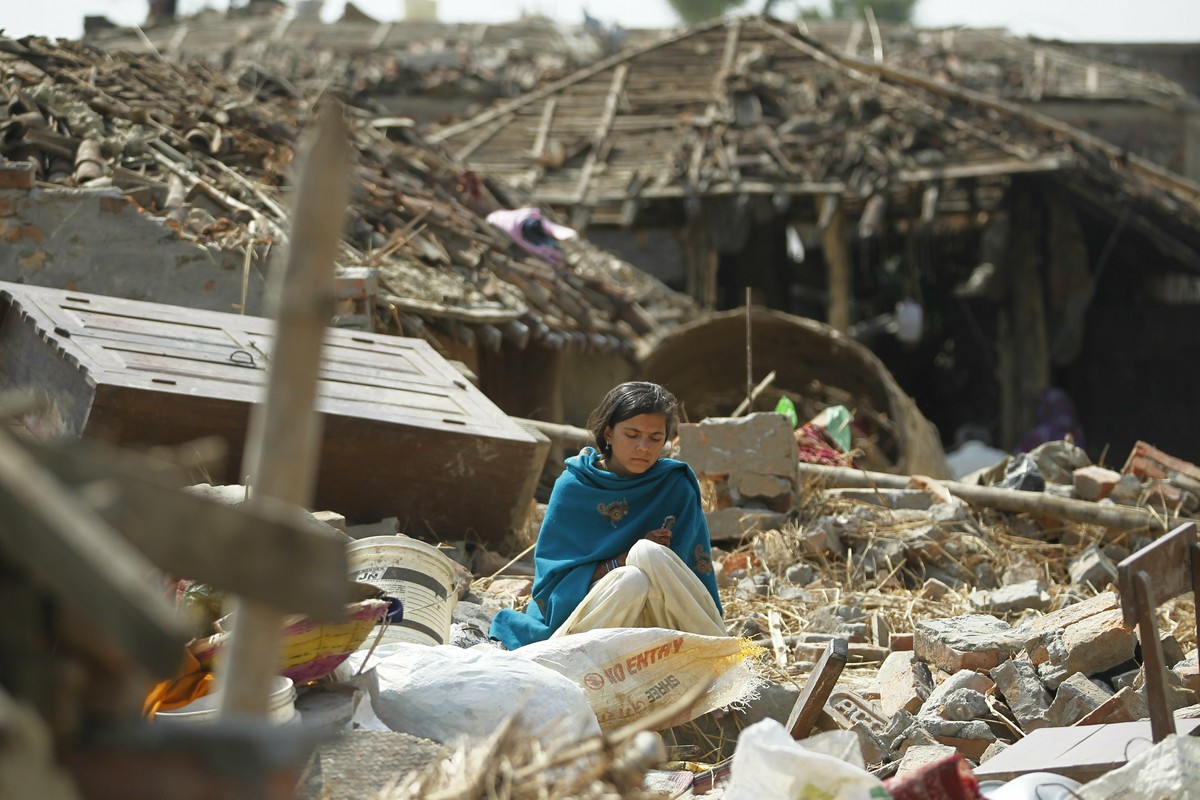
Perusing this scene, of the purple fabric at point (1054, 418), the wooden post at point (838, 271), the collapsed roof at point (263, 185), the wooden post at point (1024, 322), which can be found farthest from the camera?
the wooden post at point (1024, 322)

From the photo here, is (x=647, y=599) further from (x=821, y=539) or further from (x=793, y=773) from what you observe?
(x=821, y=539)

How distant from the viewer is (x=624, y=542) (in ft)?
15.1

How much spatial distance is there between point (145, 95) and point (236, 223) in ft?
7.77

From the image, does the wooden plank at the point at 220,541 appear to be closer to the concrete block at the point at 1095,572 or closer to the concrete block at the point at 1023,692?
the concrete block at the point at 1023,692

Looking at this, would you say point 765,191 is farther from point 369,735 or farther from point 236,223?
point 369,735

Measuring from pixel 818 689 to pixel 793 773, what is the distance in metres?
1.41

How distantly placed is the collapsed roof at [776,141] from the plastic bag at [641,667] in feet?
30.6

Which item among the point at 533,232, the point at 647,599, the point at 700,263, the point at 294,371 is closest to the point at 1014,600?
the point at 647,599

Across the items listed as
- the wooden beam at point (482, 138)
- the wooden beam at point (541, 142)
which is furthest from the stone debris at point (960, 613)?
the wooden beam at point (482, 138)

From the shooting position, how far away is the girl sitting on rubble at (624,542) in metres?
4.25

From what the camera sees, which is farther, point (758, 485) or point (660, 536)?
point (758, 485)

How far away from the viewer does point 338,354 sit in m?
6.02

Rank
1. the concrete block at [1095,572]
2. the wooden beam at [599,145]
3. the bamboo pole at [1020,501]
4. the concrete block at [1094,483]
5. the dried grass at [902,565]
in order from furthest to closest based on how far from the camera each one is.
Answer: the wooden beam at [599,145]
the concrete block at [1094,483]
the bamboo pole at [1020,501]
the concrete block at [1095,572]
the dried grass at [902,565]

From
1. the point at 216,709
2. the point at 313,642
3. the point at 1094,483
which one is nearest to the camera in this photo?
the point at 216,709
